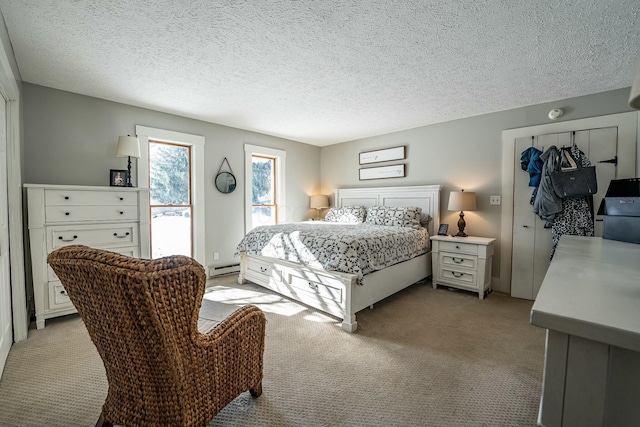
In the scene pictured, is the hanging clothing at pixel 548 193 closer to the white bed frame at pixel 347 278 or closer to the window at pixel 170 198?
the white bed frame at pixel 347 278

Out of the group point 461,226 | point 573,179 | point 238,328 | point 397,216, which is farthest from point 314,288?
point 573,179

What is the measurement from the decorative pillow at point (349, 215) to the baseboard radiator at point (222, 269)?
1.69 m

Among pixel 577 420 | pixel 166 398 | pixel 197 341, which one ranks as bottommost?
pixel 166 398

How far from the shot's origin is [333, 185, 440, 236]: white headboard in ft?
13.3

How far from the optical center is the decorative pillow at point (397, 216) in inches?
151

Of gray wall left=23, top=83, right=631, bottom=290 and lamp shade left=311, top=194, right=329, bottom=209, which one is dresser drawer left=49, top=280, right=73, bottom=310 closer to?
gray wall left=23, top=83, right=631, bottom=290

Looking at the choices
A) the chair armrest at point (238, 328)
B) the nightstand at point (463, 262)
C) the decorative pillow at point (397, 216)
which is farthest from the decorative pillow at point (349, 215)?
the chair armrest at point (238, 328)

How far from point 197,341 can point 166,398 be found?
0.83 ft

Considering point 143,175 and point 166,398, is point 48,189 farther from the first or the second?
point 166,398

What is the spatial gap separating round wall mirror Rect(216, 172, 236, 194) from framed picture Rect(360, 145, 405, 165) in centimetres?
223

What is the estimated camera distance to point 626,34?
1930 mm

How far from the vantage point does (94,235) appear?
107 inches

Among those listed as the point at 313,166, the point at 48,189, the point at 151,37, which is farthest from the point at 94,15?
the point at 313,166

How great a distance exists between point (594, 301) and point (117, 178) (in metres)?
3.81
